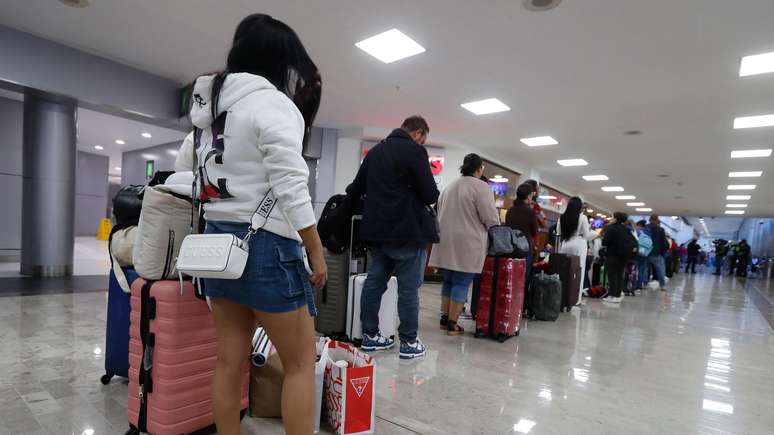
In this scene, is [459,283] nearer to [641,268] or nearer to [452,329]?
[452,329]

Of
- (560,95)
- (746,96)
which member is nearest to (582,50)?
(560,95)

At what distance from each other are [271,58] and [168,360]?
1112 millimetres

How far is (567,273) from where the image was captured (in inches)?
178

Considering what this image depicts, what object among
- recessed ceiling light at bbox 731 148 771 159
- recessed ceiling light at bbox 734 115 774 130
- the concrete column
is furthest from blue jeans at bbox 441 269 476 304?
recessed ceiling light at bbox 731 148 771 159

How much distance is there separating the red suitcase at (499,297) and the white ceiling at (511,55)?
7.43ft

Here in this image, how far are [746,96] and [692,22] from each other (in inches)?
96.5

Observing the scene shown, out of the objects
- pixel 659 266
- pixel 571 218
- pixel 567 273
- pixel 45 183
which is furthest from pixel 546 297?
pixel 45 183

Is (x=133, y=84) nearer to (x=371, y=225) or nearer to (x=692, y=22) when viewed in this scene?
(x=371, y=225)

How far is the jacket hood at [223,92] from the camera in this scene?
40.9 inches

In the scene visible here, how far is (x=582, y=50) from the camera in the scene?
393 cm

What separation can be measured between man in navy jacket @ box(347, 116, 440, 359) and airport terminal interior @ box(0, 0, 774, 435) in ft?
0.63

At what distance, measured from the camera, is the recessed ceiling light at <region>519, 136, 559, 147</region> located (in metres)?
7.66

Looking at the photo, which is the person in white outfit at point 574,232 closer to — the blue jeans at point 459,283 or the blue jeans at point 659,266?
the blue jeans at point 459,283

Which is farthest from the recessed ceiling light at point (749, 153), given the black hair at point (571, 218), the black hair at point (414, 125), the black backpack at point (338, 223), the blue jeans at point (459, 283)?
the black backpack at point (338, 223)
